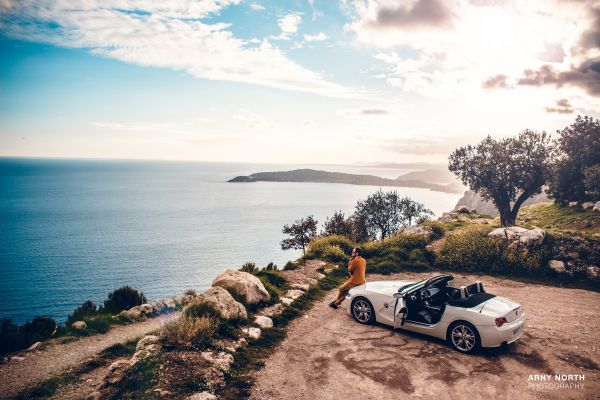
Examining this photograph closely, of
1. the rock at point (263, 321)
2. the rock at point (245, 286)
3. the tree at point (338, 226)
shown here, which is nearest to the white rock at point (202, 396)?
the rock at point (263, 321)

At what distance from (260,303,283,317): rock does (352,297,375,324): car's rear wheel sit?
266cm

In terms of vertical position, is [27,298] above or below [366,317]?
below

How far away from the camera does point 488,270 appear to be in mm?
17312

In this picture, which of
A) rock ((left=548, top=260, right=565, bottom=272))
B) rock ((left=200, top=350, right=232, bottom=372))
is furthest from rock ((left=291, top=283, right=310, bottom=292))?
rock ((left=548, top=260, right=565, bottom=272))

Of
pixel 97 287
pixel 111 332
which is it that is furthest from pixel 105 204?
pixel 111 332

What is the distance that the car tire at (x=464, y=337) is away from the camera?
28.0 feet

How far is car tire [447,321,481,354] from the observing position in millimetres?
8539

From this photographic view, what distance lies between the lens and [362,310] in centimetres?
1082

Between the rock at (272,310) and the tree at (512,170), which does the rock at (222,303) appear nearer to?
the rock at (272,310)

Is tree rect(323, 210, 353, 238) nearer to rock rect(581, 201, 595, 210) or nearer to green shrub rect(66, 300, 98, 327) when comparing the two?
rock rect(581, 201, 595, 210)

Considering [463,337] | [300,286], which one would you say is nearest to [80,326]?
[300,286]

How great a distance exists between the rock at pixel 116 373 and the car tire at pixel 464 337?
8196 millimetres

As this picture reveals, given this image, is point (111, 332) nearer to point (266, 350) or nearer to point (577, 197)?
point (266, 350)

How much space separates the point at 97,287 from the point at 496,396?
65.0 meters
